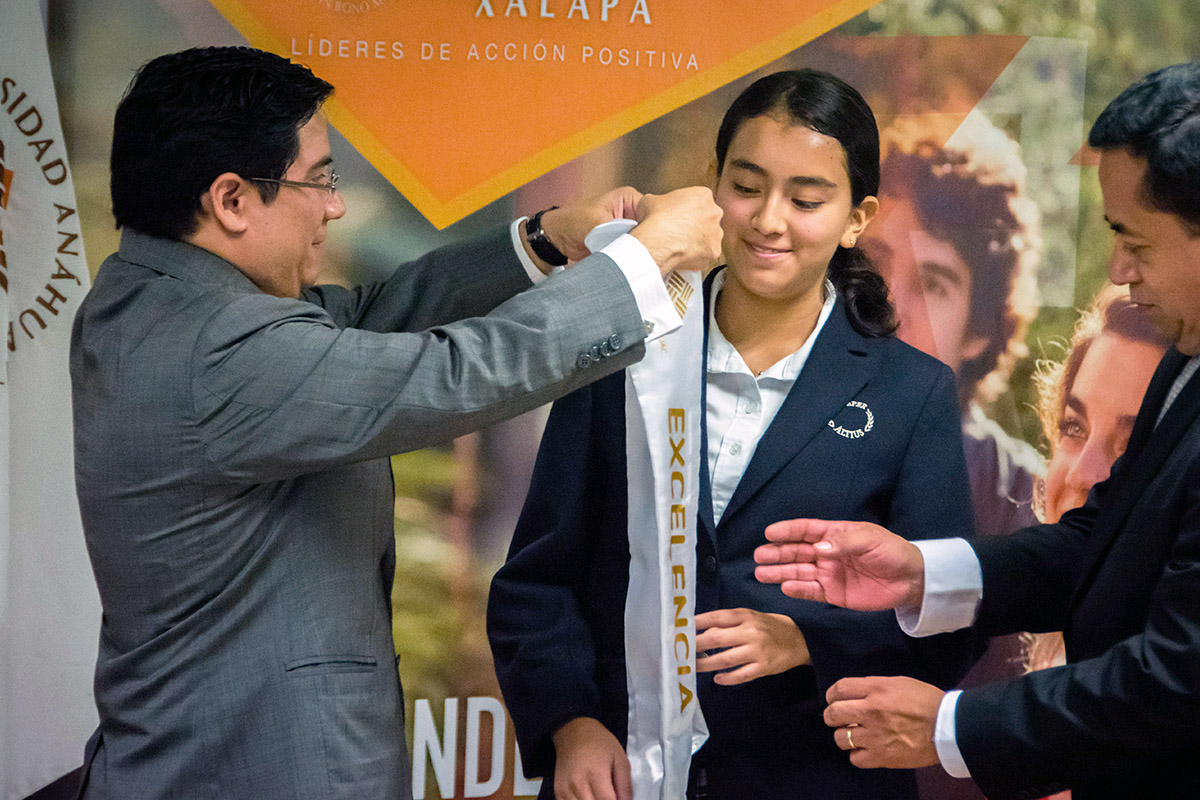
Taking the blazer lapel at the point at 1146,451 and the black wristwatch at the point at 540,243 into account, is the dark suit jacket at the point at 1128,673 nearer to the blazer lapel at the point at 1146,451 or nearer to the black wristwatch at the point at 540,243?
the blazer lapel at the point at 1146,451

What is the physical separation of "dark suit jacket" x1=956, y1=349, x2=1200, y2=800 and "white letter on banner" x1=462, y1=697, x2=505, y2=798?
157 cm

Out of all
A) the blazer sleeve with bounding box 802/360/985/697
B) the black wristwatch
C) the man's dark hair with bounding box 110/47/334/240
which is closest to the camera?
the man's dark hair with bounding box 110/47/334/240

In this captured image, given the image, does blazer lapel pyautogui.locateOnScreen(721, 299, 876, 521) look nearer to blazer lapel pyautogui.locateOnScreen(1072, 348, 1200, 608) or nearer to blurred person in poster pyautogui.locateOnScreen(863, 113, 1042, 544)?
blazer lapel pyautogui.locateOnScreen(1072, 348, 1200, 608)

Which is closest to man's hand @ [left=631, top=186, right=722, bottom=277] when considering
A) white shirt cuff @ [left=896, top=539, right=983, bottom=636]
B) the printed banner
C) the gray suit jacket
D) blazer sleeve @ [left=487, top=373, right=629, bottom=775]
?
the gray suit jacket

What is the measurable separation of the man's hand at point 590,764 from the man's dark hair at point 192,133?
114cm

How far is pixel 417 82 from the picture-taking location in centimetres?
277

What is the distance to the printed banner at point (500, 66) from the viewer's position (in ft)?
8.99

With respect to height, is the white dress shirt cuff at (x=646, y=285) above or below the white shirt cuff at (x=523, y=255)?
below

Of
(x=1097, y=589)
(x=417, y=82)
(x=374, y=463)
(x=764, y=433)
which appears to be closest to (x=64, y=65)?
(x=417, y=82)

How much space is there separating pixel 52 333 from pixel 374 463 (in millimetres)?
1350

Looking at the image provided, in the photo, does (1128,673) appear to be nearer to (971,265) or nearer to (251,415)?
(251,415)

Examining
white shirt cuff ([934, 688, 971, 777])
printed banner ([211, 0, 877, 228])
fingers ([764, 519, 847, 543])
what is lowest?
white shirt cuff ([934, 688, 971, 777])

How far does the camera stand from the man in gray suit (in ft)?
5.16

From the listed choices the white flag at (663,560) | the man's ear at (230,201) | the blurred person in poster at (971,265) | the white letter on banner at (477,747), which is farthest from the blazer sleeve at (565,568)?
the blurred person in poster at (971,265)
